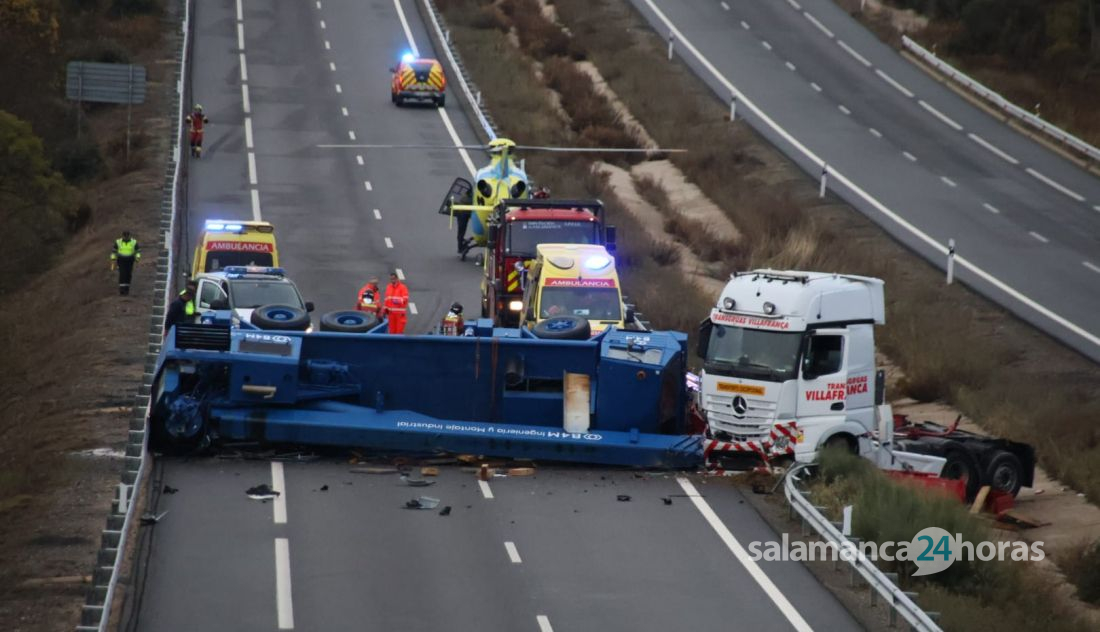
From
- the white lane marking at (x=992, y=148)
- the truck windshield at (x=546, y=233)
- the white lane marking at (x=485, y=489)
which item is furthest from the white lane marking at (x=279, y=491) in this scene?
the white lane marking at (x=992, y=148)

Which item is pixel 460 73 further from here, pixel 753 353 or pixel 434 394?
pixel 753 353

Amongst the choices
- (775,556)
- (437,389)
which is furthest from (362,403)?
(775,556)

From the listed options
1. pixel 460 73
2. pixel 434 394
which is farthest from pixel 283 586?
pixel 460 73

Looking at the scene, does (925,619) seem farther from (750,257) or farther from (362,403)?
(750,257)

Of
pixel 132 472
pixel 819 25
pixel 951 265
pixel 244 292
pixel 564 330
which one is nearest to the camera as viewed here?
pixel 132 472

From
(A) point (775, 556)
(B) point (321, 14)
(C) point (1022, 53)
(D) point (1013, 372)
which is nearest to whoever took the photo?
(A) point (775, 556)

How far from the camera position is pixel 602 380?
21750mm

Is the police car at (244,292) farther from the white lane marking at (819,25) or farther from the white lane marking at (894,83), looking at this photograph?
the white lane marking at (819,25)

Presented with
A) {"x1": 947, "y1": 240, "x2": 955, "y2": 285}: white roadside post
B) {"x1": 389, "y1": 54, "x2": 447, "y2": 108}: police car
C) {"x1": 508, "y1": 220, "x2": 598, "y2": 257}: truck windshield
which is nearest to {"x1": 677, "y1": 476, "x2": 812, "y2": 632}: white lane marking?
{"x1": 508, "y1": 220, "x2": 598, "y2": 257}: truck windshield

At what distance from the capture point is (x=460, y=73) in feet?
198

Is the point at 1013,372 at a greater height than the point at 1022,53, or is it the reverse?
the point at 1022,53

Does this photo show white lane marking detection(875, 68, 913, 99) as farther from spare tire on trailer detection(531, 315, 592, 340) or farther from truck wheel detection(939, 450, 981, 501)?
spare tire on trailer detection(531, 315, 592, 340)

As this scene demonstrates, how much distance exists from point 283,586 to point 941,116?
147 feet

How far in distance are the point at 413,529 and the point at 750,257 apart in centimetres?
2288
